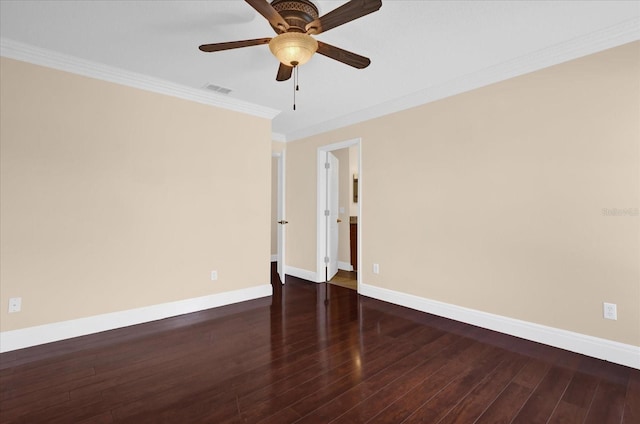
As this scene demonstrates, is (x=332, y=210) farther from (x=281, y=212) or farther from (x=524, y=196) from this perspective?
(x=524, y=196)

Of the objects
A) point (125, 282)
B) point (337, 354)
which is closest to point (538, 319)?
point (337, 354)

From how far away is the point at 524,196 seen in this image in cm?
281

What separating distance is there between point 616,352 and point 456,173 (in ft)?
6.32

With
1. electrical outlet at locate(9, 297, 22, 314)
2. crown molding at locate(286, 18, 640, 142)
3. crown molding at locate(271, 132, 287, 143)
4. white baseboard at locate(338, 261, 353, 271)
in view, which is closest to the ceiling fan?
crown molding at locate(286, 18, 640, 142)

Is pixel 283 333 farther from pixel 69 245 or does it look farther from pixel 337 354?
pixel 69 245

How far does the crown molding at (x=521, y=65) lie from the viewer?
232 centimetres

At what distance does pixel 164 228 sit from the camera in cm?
338

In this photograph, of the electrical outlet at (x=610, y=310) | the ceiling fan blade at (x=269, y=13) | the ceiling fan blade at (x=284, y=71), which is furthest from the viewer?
the electrical outlet at (x=610, y=310)

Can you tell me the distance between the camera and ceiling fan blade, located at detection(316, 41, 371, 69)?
80.0 inches

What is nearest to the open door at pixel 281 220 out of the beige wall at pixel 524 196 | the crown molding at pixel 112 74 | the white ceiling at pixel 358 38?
the crown molding at pixel 112 74

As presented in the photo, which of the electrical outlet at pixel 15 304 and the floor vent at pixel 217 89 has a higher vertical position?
the floor vent at pixel 217 89

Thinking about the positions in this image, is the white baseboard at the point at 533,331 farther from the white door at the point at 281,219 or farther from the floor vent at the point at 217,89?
the floor vent at the point at 217,89

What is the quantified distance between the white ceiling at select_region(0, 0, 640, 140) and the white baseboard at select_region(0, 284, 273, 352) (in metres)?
2.41

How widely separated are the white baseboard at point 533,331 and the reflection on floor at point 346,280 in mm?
909
